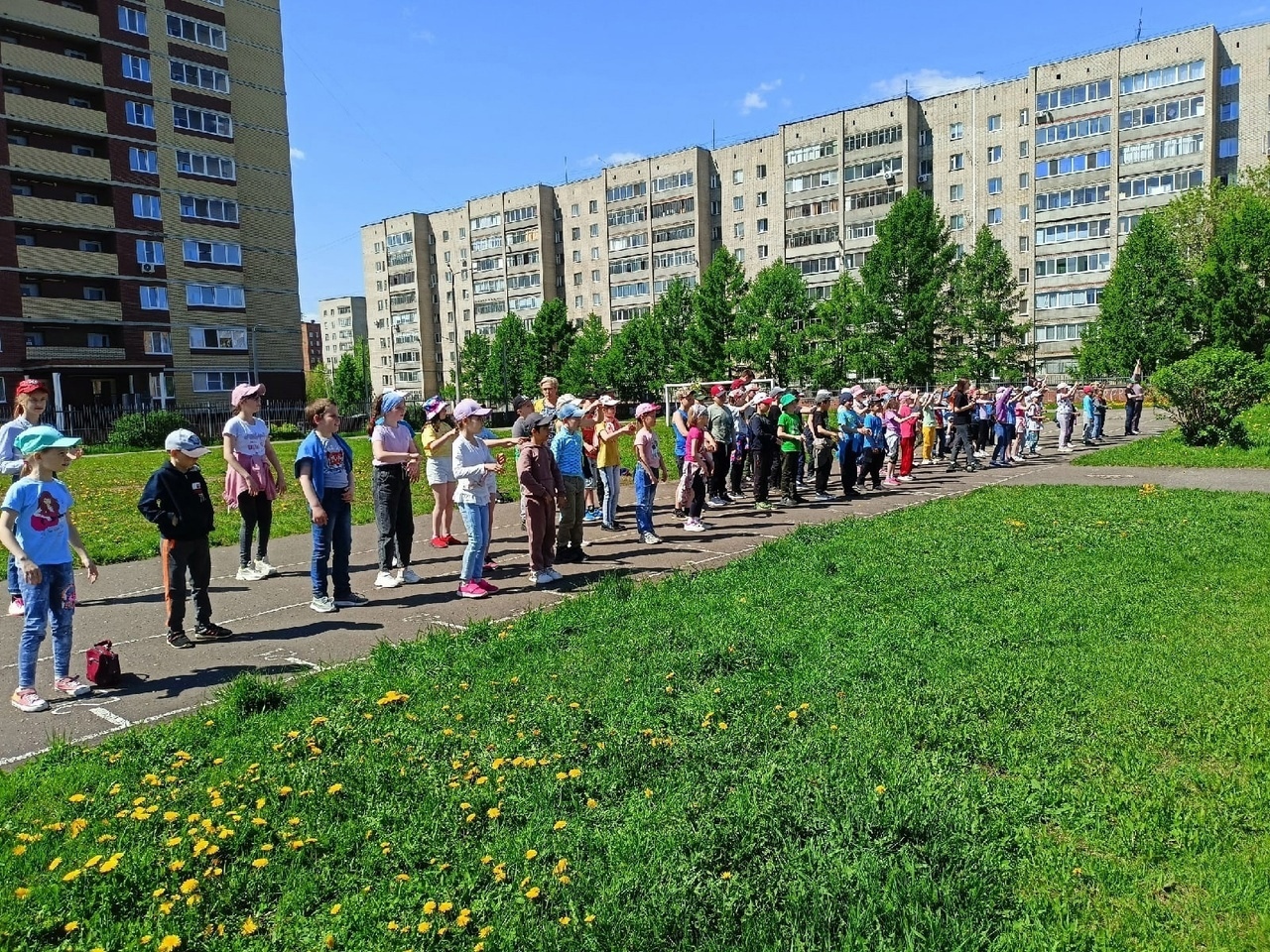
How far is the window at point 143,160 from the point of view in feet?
173

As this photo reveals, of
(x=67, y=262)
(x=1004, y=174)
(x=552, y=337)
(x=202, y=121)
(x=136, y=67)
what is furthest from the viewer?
(x=552, y=337)

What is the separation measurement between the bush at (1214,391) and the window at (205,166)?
55.9m

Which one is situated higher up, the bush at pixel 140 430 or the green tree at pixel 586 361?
the green tree at pixel 586 361

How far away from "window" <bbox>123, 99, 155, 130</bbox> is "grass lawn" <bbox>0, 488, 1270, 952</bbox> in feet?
190

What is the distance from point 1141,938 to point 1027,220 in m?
79.3

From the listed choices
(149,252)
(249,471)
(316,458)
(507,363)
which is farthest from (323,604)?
(507,363)

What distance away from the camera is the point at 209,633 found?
313 inches

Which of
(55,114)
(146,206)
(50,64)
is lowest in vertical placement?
(146,206)

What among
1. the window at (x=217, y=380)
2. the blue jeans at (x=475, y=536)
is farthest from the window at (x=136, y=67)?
the blue jeans at (x=475, y=536)

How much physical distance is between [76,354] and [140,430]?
64.2ft

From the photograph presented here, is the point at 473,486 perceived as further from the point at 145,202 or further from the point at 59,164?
the point at 145,202

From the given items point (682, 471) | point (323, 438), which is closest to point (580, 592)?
point (323, 438)

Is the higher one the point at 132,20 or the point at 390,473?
the point at 132,20

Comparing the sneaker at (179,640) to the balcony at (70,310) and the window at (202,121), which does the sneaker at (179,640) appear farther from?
the window at (202,121)
